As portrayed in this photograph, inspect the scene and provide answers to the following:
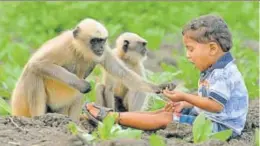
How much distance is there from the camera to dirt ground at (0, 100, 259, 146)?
790 centimetres

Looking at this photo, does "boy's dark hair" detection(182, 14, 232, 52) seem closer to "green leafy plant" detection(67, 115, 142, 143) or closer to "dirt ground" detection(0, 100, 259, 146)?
"dirt ground" detection(0, 100, 259, 146)

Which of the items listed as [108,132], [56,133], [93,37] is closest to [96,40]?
[93,37]

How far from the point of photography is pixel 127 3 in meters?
20.5

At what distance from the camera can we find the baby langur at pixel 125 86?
435 inches

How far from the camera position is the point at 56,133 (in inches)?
324

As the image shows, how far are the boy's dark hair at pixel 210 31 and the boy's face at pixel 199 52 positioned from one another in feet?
0.16

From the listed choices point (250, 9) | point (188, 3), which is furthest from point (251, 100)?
point (188, 3)

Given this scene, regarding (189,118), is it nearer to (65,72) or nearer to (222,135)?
(222,135)

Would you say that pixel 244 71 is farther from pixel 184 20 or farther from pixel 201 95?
pixel 184 20

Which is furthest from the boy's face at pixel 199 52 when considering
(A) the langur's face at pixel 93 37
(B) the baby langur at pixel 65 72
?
(A) the langur's face at pixel 93 37

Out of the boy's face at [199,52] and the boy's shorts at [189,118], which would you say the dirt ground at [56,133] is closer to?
the boy's shorts at [189,118]

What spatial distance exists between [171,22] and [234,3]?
2.38 metres

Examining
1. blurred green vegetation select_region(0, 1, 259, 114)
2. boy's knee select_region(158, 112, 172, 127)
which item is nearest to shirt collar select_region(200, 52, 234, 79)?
boy's knee select_region(158, 112, 172, 127)

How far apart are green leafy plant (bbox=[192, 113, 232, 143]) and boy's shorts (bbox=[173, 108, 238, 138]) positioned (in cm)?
33
